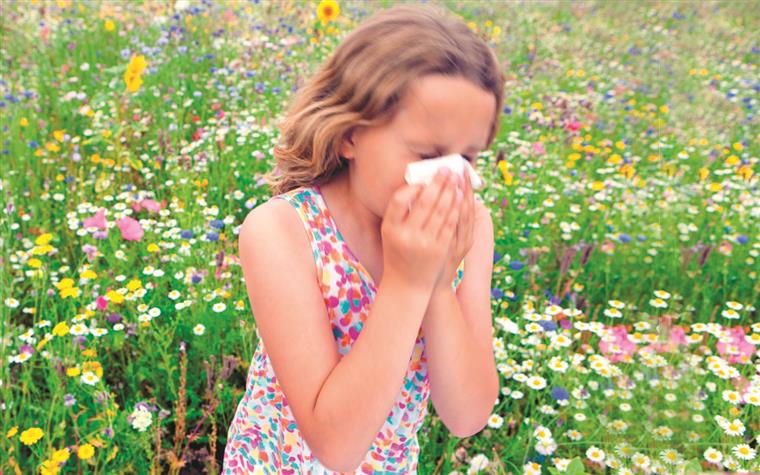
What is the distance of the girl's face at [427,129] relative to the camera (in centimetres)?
99

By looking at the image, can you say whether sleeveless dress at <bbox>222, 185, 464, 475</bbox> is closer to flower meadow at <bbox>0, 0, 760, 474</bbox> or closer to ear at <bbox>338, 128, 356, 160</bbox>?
ear at <bbox>338, 128, 356, 160</bbox>

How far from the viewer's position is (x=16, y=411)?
1.66 m

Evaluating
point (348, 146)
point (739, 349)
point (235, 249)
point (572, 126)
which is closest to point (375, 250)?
point (348, 146)

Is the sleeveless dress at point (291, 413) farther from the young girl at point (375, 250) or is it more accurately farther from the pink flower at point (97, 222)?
the pink flower at point (97, 222)

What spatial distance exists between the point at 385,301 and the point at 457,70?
14.5 inches

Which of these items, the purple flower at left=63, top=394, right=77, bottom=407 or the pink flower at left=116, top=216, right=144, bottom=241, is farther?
the pink flower at left=116, top=216, right=144, bottom=241

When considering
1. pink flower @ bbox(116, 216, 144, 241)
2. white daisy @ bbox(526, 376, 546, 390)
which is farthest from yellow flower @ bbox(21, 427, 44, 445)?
white daisy @ bbox(526, 376, 546, 390)

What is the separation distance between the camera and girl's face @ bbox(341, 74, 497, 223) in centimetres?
99

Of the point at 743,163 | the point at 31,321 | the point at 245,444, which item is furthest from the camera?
the point at 743,163

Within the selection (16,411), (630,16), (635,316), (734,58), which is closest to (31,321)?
(16,411)

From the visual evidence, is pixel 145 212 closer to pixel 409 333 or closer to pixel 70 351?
pixel 70 351

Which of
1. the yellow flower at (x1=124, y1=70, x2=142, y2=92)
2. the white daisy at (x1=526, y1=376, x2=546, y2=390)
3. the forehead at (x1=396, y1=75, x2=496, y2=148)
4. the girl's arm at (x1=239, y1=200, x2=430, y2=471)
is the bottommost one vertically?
the white daisy at (x1=526, y1=376, x2=546, y2=390)

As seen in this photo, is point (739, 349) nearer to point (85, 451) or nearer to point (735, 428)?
point (735, 428)

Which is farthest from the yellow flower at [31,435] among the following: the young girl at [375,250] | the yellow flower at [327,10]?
the yellow flower at [327,10]
